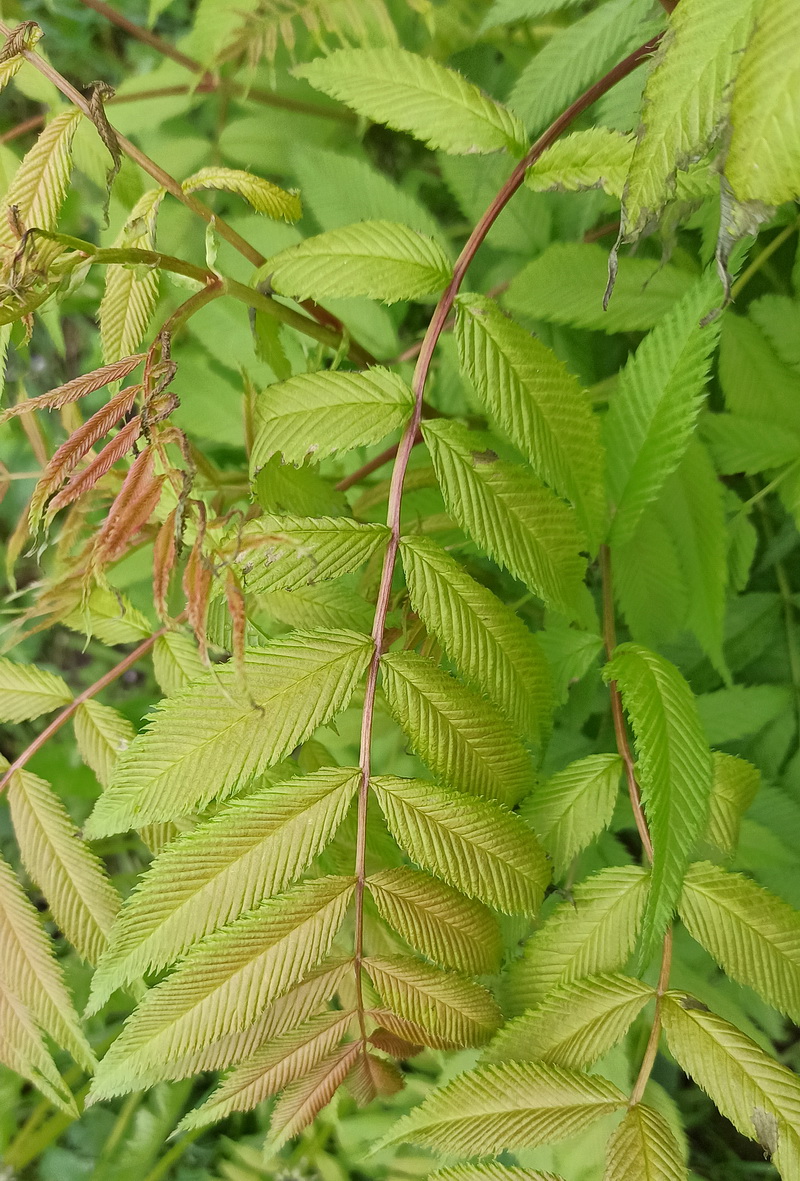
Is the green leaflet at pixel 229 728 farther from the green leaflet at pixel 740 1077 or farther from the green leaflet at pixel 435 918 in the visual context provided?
the green leaflet at pixel 740 1077

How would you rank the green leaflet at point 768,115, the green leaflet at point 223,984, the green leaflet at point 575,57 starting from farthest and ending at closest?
the green leaflet at point 575,57, the green leaflet at point 223,984, the green leaflet at point 768,115

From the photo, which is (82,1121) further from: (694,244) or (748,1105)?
(694,244)

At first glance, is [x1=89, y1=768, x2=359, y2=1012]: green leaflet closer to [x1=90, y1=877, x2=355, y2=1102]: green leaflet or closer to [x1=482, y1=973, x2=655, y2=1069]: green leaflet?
[x1=90, y1=877, x2=355, y2=1102]: green leaflet

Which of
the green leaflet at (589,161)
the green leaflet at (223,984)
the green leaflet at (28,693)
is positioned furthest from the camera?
the green leaflet at (28,693)

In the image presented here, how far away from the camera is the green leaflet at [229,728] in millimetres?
524

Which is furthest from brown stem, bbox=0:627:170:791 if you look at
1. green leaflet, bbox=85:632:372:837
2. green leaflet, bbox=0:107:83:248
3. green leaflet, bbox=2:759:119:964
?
green leaflet, bbox=0:107:83:248

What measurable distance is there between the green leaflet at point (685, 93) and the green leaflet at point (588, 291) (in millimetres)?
496

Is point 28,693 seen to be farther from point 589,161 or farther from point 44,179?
point 589,161

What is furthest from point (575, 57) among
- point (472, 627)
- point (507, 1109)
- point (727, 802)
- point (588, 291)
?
point (507, 1109)

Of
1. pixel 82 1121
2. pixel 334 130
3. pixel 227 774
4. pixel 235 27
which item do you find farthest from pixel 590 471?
pixel 82 1121

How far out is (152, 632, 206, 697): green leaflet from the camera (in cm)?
73

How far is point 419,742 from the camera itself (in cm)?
55

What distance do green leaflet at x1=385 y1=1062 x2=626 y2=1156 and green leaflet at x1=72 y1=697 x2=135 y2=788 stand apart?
1.27 ft

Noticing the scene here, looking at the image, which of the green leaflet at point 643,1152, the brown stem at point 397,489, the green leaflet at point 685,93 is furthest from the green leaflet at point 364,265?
the green leaflet at point 643,1152
